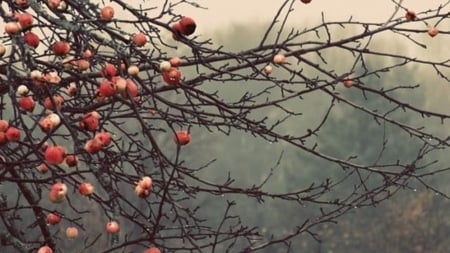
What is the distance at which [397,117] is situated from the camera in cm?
2805

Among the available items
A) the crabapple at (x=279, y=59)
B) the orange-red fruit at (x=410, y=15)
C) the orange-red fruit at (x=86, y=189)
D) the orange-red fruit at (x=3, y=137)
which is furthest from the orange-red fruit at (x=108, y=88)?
the orange-red fruit at (x=410, y=15)

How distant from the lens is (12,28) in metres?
3.24

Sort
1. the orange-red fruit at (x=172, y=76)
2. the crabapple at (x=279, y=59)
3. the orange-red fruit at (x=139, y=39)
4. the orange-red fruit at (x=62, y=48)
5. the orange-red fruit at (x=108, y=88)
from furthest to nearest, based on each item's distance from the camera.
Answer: the crabapple at (x=279, y=59)
the orange-red fruit at (x=139, y=39)
the orange-red fruit at (x=62, y=48)
the orange-red fruit at (x=172, y=76)
the orange-red fruit at (x=108, y=88)

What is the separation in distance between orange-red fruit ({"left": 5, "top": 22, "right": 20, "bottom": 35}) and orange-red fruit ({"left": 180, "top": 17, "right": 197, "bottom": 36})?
71cm

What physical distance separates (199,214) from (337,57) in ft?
48.8

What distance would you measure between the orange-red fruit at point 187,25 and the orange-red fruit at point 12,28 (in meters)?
0.71

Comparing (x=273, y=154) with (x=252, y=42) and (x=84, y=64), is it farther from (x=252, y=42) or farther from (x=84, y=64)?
(x=84, y=64)

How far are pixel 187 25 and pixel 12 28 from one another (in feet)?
2.48

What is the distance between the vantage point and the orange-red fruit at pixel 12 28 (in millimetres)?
3232

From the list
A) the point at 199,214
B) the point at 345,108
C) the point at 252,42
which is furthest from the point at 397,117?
the point at 252,42

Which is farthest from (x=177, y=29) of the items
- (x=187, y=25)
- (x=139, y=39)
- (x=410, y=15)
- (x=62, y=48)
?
(x=410, y=15)

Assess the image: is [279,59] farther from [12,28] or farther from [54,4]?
[12,28]

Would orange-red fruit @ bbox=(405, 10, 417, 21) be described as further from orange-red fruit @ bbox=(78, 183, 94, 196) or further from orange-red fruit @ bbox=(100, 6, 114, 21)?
orange-red fruit @ bbox=(78, 183, 94, 196)

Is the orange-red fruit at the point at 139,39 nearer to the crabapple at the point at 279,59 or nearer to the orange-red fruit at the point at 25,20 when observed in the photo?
the orange-red fruit at the point at 25,20
